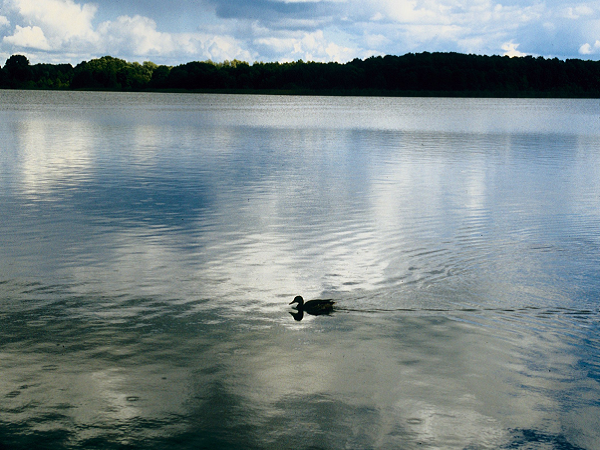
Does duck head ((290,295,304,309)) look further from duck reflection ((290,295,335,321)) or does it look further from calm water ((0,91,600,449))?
calm water ((0,91,600,449))

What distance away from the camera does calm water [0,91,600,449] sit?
7273 mm

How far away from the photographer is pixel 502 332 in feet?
32.6

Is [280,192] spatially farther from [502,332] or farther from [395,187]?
[502,332]

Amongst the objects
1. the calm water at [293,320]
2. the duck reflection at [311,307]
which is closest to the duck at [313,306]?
the duck reflection at [311,307]

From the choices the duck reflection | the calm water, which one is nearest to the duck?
the duck reflection

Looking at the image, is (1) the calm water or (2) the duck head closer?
(1) the calm water

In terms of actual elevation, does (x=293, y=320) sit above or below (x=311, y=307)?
below

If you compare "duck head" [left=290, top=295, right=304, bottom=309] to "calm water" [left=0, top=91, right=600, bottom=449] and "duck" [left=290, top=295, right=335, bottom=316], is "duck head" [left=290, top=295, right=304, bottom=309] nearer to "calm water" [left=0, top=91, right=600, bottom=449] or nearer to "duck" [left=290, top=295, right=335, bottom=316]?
"duck" [left=290, top=295, right=335, bottom=316]

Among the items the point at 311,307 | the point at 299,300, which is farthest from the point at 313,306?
the point at 299,300

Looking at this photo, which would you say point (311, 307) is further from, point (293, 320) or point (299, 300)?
point (293, 320)

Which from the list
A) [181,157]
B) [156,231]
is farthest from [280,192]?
[181,157]

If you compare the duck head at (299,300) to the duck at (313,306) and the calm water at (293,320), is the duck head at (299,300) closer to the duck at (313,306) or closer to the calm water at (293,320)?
the duck at (313,306)

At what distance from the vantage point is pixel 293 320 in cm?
1033

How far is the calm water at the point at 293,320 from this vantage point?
727cm
